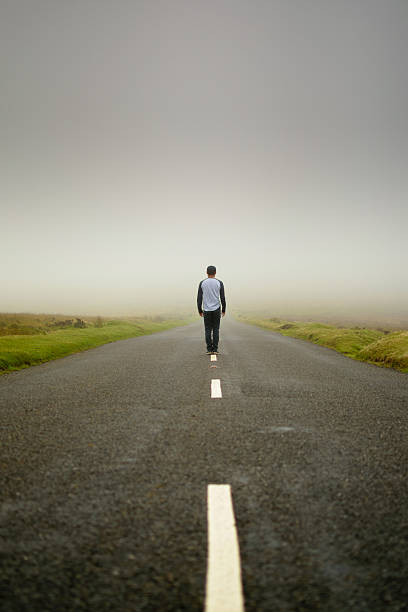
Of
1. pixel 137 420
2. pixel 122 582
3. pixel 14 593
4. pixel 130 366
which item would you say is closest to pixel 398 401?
pixel 137 420

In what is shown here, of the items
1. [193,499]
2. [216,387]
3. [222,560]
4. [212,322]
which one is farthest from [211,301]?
[222,560]

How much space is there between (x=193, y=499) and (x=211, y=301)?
10.6 metres

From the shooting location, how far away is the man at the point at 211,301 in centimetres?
1312

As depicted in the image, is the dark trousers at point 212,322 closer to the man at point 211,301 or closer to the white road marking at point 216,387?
the man at point 211,301

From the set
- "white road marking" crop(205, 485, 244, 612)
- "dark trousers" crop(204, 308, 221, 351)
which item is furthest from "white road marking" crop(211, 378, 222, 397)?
"dark trousers" crop(204, 308, 221, 351)

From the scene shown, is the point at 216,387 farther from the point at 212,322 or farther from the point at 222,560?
the point at 212,322

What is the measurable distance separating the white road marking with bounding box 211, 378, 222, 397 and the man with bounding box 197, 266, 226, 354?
207 inches

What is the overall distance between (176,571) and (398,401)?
18.1 ft

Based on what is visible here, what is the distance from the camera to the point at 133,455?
3.66 meters

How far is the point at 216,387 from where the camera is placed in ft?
23.0

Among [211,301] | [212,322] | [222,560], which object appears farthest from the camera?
[211,301]

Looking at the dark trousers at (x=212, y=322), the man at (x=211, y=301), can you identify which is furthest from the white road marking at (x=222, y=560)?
the man at (x=211, y=301)

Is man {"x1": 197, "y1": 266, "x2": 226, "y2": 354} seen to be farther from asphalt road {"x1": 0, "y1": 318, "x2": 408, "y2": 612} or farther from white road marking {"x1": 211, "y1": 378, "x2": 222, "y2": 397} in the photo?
asphalt road {"x1": 0, "y1": 318, "x2": 408, "y2": 612}

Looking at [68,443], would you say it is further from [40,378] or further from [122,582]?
[40,378]
